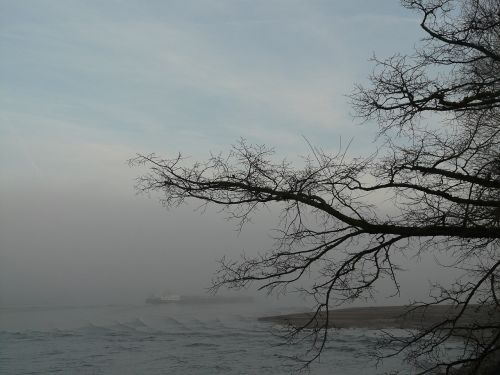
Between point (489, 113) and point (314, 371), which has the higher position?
point (489, 113)

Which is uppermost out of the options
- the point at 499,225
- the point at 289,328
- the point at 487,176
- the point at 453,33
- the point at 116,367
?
the point at 453,33

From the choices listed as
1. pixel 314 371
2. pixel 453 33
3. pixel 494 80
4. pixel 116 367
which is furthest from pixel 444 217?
pixel 116 367

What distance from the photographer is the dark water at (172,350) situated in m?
19.6

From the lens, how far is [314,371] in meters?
18.3

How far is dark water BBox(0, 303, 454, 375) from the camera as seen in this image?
19.6 m

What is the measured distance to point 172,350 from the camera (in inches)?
1007

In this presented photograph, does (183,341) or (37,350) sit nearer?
(37,350)

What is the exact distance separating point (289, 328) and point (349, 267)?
1.21m

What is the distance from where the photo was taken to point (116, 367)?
21141 millimetres

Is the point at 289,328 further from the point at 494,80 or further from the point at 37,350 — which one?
the point at 37,350

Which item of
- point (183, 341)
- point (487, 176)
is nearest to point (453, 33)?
point (487, 176)

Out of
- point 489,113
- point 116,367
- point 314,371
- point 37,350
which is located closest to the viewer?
point 489,113

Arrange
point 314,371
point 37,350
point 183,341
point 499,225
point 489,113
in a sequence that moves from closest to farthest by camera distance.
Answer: point 499,225 → point 489,113 → point 314,371 → point 37,350 → point 183,341

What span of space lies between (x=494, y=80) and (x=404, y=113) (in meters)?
1.39
